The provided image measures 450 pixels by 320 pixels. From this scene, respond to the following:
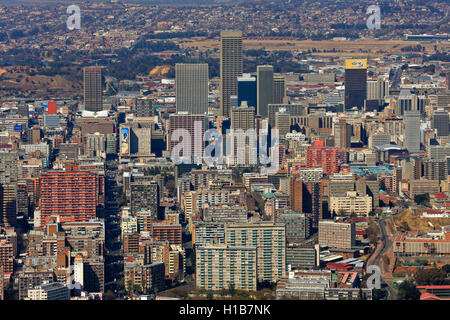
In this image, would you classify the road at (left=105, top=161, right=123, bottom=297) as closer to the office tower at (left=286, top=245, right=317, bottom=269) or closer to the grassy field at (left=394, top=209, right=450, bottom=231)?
the office tower at (left=286, top=245, right=317, bottom=269)

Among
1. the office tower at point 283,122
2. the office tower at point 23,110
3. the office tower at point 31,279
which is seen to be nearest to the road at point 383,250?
A: the office tower at point 31,279

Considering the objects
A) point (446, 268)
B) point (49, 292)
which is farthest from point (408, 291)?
point (49, 292)

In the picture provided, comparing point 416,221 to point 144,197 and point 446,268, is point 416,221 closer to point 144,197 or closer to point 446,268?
point 446,268

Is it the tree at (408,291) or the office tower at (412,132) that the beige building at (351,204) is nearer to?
the tree at (408,291)

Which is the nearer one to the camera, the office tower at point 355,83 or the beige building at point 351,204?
the beige building at point 351,204

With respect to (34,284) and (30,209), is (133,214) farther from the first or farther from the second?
(34,284)

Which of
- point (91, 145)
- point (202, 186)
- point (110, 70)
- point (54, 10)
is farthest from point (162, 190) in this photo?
point (54, 10)

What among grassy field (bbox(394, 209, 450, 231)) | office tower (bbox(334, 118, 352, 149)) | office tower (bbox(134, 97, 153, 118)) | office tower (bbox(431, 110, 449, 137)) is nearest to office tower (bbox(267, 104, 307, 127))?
office tower (bbox(334, 118, 352, 149))
